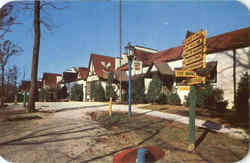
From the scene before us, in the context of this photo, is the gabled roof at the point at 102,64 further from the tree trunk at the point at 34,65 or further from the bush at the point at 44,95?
the tree trunk at the point at 34,65

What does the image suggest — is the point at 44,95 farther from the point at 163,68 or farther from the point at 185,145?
the point at 185,145

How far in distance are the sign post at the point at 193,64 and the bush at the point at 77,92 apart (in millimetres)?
11326

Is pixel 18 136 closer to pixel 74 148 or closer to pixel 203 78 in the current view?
pixel 74 148

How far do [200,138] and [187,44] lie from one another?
67.0 inches

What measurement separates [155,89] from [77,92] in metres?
7.66

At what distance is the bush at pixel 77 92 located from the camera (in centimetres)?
1211

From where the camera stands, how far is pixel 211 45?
6.12 m

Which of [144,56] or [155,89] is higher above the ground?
[144,56]

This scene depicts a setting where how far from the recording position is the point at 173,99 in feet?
27.1

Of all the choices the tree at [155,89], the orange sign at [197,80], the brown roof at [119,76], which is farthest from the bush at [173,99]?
the orange sign at [197,80]

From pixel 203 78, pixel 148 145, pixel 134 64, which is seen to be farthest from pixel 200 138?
pixel 134 64

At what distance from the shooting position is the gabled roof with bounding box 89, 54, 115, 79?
42.0ft

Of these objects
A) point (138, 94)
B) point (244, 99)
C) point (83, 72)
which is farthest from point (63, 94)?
point (244, 99)

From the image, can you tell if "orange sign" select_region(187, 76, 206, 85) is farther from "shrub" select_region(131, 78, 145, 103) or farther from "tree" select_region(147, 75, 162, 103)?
"shrub" select_region(131, 78, 145, 103)
